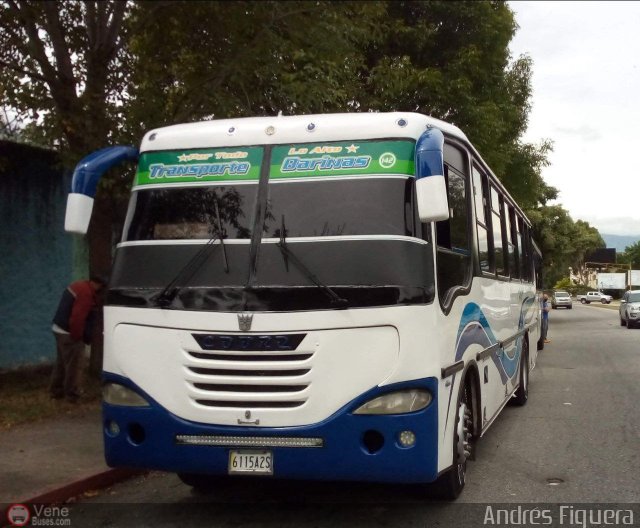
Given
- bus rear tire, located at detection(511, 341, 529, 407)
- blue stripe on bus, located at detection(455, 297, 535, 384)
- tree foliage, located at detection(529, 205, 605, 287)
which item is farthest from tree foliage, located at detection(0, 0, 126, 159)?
tree foliage, located at detection(529, 205, 605, 287)

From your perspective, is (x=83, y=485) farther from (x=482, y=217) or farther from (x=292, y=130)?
(x=482, y=217)

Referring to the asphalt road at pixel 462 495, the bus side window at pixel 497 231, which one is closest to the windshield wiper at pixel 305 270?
the asphalt road at pixel 462 495

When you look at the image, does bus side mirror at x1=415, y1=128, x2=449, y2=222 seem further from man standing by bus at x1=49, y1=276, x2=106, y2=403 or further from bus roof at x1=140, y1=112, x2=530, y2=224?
man standing by bus at x1=49, y1=276, x2=106, y2=403

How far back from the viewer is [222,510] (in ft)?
18.3

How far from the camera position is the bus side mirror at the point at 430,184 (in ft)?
14.8

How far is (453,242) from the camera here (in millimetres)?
5629

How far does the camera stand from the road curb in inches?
221

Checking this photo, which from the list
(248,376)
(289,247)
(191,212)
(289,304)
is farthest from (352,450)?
(191,212)

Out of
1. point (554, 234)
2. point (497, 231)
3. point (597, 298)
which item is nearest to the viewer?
point (497, 231)

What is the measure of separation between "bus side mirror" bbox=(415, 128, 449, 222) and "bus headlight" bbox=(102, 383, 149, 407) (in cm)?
216

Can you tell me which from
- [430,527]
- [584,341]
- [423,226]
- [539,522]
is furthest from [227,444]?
[584,341]

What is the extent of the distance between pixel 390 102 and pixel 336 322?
433 inches

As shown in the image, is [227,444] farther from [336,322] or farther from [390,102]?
[390,102]

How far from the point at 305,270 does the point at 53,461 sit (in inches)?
134
